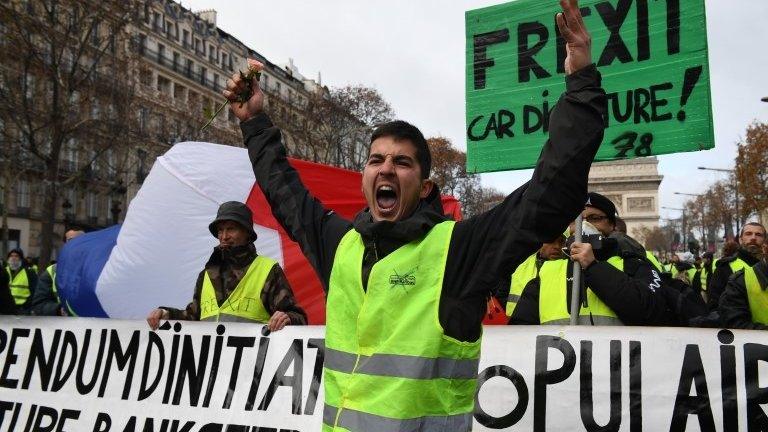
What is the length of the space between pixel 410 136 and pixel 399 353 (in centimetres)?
69

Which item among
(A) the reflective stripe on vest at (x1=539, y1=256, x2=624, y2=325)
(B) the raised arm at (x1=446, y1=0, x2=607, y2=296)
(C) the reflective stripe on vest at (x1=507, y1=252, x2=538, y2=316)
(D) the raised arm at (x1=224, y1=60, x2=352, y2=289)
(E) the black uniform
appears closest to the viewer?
(B) the raised arm at (x1=446, y1=0, x2=607, y2=296)

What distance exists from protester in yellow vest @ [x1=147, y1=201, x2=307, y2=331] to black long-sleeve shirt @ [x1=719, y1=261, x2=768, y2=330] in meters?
2.99

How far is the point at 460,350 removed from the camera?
2062 millimetres

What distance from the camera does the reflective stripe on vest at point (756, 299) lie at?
5047 mm

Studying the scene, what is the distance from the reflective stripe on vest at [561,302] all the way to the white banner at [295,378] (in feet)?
1.07

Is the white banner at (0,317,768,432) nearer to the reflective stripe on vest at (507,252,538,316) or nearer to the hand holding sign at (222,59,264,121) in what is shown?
the reflective stripe on vest at (507,252,538,316)

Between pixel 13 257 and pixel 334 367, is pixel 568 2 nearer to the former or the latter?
pixel 334 367

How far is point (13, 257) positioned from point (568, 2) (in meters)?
12.2

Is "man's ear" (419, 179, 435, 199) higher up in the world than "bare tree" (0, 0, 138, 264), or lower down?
lower down

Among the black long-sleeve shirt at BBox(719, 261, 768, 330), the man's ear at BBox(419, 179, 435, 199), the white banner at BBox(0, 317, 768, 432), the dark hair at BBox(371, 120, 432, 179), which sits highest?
the dark hair at BBox(371, 120, 432, 179)

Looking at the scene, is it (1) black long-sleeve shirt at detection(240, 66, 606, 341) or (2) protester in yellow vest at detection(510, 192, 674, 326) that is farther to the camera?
(2) protester in yellow vest at detection(510, 192, 674, 326)

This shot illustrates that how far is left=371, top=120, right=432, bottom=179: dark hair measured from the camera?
7.54 feet

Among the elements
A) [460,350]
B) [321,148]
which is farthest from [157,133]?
[460,350]

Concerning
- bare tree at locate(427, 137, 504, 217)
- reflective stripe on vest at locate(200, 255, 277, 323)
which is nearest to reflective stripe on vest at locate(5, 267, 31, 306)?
reflective stripe on vest at locate(200, 255, 277, 323)
